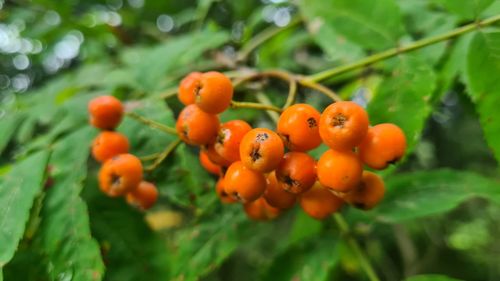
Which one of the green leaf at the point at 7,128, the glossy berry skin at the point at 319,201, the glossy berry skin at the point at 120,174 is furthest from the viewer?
the green leaf at the point at 7,128

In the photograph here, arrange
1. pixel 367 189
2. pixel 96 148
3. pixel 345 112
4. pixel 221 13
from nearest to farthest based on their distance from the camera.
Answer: pixel 345 112, pixel 367 189, pixel 96 148, pixel 221 13

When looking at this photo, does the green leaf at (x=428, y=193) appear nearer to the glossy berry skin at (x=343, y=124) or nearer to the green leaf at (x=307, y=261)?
the green leaf at (x=307, y=261)

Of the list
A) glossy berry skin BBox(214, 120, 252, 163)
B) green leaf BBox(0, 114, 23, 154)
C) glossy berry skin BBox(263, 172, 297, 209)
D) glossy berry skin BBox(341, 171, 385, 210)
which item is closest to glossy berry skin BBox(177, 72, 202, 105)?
glossy berry skin BBox(214, 120, 252, 163)

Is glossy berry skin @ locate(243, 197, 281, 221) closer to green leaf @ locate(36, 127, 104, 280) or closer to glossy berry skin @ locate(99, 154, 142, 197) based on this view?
glossy berry skin @ locate(99, 154, 142, 197)

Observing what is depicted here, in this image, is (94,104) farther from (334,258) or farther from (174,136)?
(334,258)

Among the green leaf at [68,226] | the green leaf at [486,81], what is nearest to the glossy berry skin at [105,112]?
the green leaf at [68,226]

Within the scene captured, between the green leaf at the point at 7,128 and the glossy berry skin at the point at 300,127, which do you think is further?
the green leaf at the point at 7,128

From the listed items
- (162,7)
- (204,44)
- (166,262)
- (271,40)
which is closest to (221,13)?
(162,7)

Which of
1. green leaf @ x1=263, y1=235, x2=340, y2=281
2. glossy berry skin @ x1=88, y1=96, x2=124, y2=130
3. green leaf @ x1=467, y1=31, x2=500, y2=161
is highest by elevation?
green leaf @ x1=467, y1=31, x2=500, y2=161
